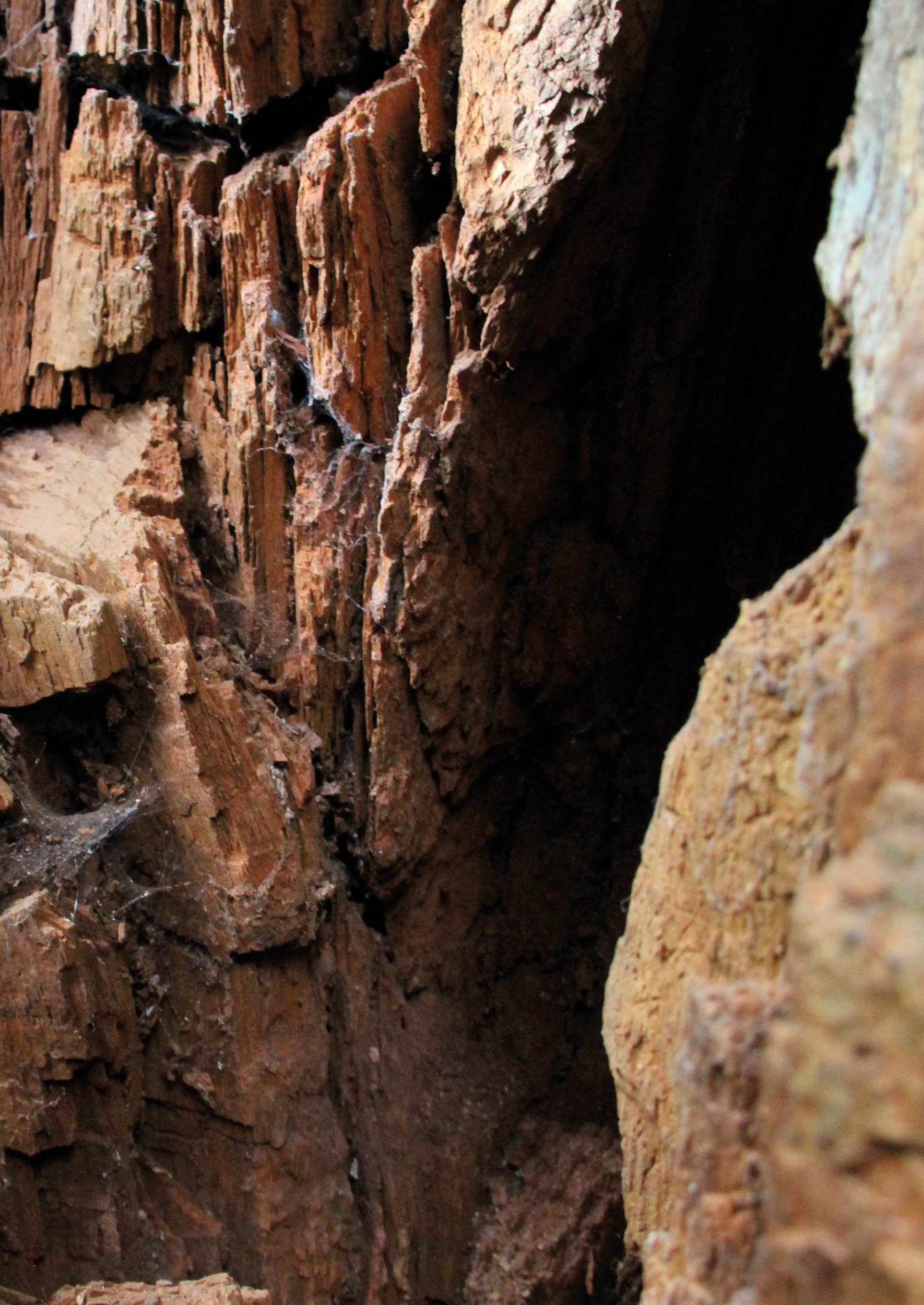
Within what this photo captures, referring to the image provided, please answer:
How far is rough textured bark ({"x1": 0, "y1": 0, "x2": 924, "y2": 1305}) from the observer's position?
2.64 m

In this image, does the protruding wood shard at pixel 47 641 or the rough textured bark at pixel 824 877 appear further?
the protruding wood shard at pixel 47 641

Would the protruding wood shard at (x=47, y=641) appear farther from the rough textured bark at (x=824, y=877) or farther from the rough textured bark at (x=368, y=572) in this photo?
the rough textured bark at (x=824, y=877)

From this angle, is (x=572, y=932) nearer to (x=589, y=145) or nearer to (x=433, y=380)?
(x=433, y=380)

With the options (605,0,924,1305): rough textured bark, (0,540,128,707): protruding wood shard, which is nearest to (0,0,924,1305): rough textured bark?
(0,540,128,707): protruding wood shard

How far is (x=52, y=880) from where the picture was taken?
269cm

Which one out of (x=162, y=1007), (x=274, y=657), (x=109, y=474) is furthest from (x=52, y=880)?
(x=109, y=474)

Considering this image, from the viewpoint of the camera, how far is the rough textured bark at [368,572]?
2637 mm

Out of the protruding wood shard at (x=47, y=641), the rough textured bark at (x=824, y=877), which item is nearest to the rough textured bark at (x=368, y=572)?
the protruding wood shard at (x=47, y=641)

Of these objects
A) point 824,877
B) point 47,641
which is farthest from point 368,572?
point 824,877

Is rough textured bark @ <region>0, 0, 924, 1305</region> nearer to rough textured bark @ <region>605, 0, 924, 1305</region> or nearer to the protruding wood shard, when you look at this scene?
the protruding wood shard

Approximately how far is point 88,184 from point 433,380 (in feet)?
4.75

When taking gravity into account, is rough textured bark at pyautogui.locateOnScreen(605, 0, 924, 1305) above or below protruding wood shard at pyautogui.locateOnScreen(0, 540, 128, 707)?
below

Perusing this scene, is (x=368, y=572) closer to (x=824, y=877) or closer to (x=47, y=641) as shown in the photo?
(x=47, y=641)

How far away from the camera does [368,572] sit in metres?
3.13
